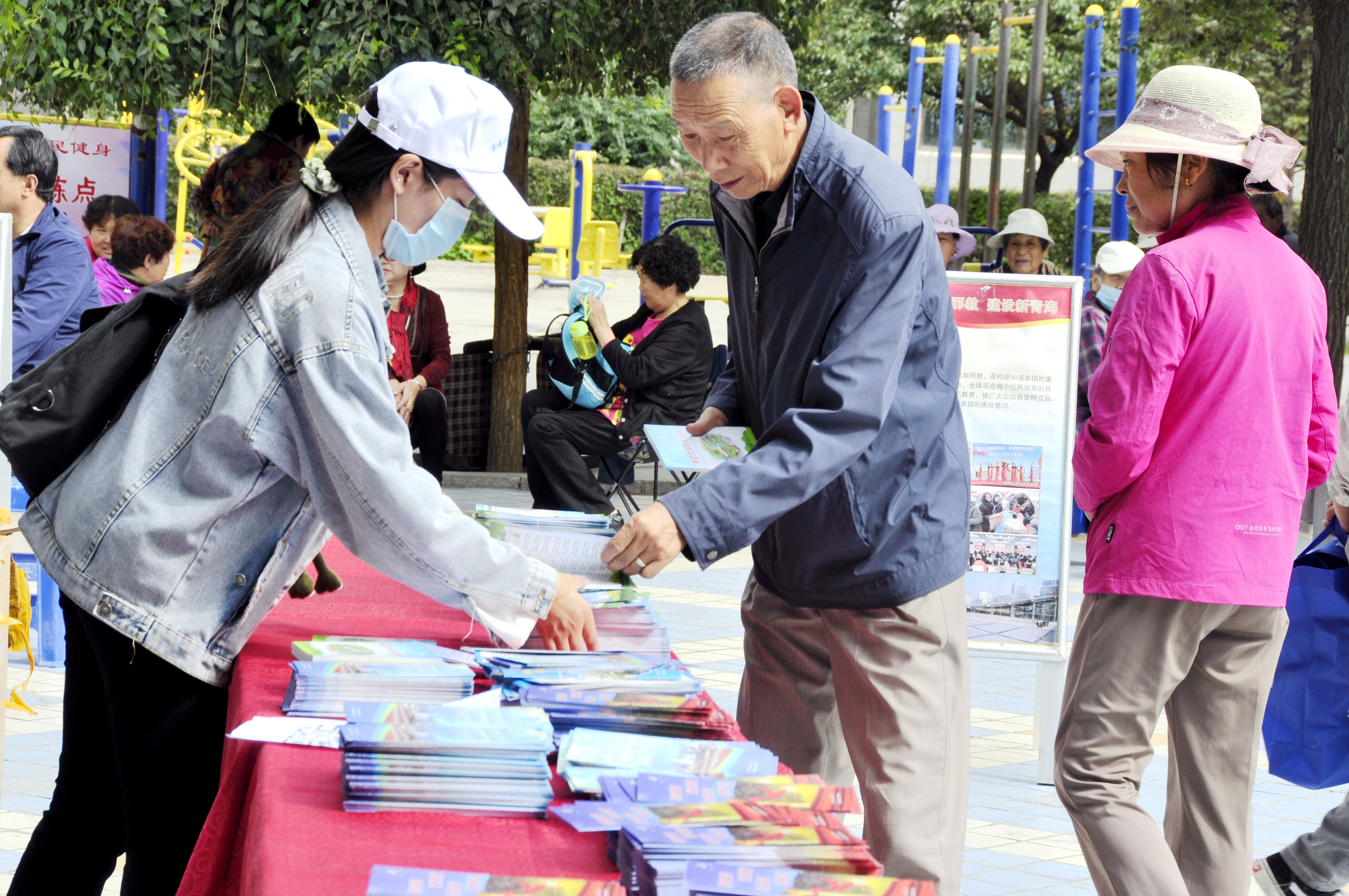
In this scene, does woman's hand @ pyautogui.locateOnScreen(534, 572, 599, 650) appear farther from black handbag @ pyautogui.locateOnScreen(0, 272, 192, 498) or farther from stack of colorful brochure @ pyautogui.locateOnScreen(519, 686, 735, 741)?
black handbag @ pyautogui.locateOnScreen(0, 272, 192, 498)

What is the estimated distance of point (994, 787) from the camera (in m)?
4.75

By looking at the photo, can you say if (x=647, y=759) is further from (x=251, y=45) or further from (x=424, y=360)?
(x=251, y=45)

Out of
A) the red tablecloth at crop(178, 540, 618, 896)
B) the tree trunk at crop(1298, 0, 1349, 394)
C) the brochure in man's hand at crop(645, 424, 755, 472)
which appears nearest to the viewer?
the red tablecloth at crop(178, 540, 618, 896)

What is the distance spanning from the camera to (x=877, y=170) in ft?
8.22

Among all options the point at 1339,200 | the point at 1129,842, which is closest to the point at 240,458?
the point at 1129,842

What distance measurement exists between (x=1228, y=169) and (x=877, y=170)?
0.89m

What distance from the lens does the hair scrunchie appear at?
7.35 feet

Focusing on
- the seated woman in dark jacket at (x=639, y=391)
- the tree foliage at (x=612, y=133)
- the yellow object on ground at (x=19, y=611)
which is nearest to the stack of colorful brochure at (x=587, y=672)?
the yellow object on ground at (x=19, y=611)

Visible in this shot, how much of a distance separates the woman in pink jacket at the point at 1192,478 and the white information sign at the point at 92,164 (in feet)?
32.4

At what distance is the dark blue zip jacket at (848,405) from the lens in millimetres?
2359

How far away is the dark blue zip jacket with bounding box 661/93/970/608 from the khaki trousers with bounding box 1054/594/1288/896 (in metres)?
0.56

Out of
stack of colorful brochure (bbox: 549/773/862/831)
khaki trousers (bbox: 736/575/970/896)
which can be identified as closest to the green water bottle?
khaki trousers (bbox: 736/575/970/896)

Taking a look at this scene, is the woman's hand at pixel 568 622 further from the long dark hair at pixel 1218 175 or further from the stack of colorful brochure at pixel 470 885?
the long dark hair at pixel 1218 175

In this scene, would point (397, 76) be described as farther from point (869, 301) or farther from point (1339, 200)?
point (1339, 200)
